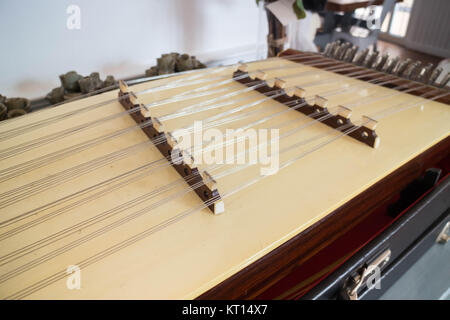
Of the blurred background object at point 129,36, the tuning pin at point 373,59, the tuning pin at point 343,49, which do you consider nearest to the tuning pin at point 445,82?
the tuning pin at point 373,59

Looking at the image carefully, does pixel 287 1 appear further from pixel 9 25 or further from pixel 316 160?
pixel 9 25

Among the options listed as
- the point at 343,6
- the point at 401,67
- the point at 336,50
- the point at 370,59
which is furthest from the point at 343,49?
the point at 343,6

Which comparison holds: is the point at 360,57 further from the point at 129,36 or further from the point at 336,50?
the point at 129,36

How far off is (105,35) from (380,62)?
1142 millimetres

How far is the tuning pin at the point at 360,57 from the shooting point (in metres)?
1.22

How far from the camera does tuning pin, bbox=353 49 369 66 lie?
4.01 ft

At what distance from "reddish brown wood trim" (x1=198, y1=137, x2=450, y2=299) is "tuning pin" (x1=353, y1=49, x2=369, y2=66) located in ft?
1.95

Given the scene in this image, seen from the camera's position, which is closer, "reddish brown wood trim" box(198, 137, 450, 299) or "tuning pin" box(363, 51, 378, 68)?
"reddish brown wood trim" box(198, 137, 450, 299)

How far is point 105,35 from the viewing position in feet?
4.52

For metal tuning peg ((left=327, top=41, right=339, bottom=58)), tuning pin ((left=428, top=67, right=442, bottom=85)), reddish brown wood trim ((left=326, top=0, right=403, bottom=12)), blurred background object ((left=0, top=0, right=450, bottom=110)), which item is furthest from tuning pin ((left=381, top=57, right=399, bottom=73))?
reddish brown wood trim ((left=326, top=0, right=403, bottom=12))

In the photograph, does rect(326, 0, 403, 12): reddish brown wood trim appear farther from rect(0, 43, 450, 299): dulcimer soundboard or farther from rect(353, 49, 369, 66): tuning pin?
rect(0, 43, 450, 299): dulcimer soundboard

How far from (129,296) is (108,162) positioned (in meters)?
0.34
